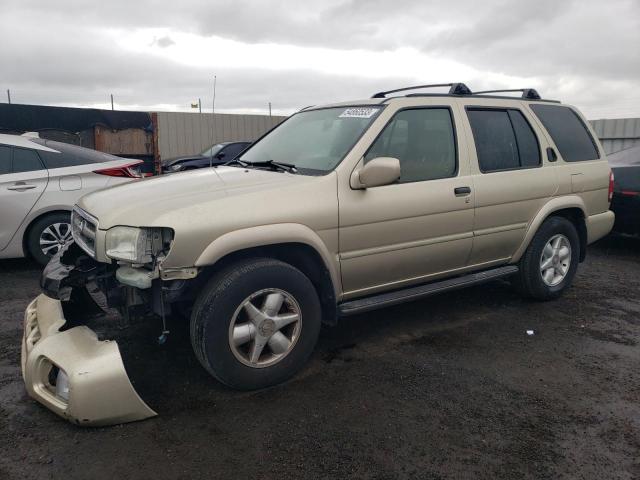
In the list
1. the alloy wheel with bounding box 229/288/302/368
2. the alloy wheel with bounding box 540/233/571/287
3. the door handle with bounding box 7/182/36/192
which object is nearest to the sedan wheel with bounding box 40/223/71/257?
the door handle with bounding box 7/182/36/192

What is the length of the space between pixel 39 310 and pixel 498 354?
3.18 meters

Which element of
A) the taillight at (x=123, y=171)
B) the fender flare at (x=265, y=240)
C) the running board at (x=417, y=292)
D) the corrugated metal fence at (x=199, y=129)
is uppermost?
the corrugated metal fence at (x=199, y=129)

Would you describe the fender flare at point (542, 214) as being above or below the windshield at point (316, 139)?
below

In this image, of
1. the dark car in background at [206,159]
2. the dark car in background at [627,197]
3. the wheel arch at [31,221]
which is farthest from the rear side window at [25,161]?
the dark car in background at [627,197]

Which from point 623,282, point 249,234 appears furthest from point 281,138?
point 623,282

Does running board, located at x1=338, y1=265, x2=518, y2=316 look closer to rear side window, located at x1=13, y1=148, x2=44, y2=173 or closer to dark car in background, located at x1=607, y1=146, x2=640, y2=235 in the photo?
dark car in background, located at x1=607, y1=146, x2=640, y2=235

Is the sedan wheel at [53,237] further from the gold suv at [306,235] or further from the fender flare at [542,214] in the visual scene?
the fender flare at [542,214]

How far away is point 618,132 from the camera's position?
1236 centimetres

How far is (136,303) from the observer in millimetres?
3010

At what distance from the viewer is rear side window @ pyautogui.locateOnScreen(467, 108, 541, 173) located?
13.9ft

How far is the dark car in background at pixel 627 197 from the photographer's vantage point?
255 inches

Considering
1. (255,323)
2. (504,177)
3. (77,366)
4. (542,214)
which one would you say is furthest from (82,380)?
(542,214)

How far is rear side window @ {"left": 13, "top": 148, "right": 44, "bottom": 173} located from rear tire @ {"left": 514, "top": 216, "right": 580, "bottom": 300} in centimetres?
519

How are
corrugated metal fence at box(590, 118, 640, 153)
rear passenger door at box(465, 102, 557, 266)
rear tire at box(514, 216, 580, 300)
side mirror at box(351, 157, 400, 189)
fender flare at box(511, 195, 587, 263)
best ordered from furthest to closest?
corrugated metal fence at box(590, 118, 640, 153)
rear tire at box(514, 216, 580, 300)
fender flare at box(511, 195, 587, 263)
rear passenger door at box(465, 102, 557, 266)
side mirror at box(351, 157, 400, 189)
